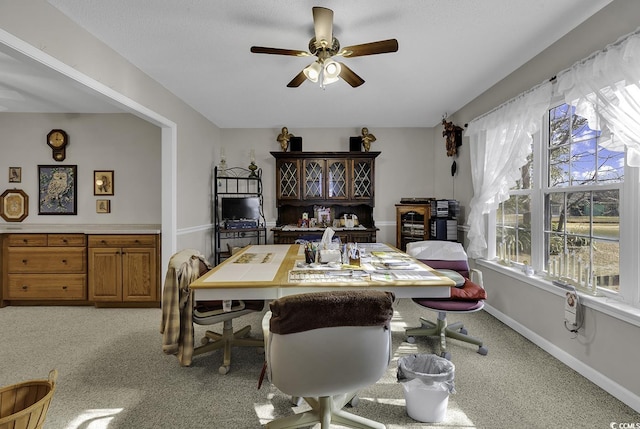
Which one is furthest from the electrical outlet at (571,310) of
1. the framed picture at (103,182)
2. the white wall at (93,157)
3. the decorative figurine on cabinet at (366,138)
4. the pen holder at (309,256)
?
the framed picture at (103,182)

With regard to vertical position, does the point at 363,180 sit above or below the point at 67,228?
above

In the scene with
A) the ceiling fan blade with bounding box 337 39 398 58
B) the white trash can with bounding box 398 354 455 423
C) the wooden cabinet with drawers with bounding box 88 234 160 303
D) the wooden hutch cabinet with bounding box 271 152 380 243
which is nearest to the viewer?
the white trash can with bounding box 398 354 455 423

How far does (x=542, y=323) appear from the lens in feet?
8.59

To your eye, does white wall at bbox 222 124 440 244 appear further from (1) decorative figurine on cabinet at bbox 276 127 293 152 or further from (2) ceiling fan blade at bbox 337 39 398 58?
(2) ceiling fan blade at bbox 337 39 398 58

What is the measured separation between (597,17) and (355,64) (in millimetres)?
1668

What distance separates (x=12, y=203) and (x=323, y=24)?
4562 mm

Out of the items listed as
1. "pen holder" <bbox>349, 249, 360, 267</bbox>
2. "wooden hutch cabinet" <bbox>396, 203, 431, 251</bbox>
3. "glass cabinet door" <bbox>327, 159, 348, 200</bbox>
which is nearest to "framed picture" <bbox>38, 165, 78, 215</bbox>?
"glass cabinet door" <bbox>327, 159, 348, 200</bbox>

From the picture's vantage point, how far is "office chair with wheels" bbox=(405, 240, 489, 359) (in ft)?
8.11

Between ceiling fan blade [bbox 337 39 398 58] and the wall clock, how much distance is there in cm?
385

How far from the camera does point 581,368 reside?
7.23ft

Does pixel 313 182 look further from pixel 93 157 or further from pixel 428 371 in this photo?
pixel 428 371

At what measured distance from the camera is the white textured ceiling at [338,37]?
2066 mm

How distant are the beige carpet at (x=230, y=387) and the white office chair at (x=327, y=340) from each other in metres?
0.60

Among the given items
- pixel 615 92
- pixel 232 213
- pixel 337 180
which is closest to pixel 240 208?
pixel 232 213
